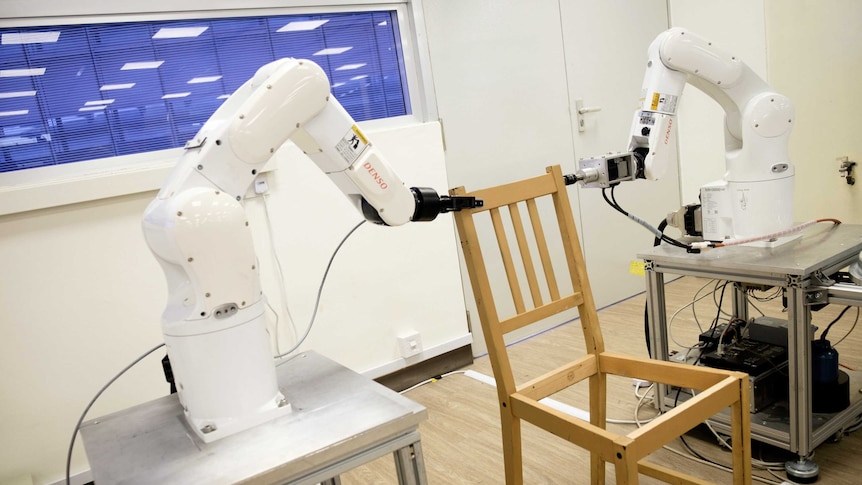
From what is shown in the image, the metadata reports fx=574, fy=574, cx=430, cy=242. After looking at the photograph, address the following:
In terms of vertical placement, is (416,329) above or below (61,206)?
below

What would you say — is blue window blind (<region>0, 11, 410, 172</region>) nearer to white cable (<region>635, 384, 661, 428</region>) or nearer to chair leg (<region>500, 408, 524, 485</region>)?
chair leg (<region>500, 408, 524, 485</region>)

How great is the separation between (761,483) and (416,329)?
158cm

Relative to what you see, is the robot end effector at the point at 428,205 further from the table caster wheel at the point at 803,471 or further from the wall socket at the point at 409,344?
the wall socket at the point at 409,344

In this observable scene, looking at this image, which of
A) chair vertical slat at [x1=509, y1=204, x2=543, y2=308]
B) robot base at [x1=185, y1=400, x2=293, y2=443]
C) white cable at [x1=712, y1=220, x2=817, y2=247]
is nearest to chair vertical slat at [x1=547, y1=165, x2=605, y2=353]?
chair vertical slat at [x1=509, y1=204, x2=543, y2=308]

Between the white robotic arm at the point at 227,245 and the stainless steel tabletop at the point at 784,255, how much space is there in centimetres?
127

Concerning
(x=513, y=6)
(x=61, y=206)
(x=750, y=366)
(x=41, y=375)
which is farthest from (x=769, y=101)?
(x=41, y=375)

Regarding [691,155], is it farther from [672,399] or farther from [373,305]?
[373,305]

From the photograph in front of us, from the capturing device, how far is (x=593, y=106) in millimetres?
3525

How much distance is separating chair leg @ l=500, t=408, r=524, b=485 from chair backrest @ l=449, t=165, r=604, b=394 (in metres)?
0.08

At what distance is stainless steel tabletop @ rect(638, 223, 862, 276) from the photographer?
170 centimetres

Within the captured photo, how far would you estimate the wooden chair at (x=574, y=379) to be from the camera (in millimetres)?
1274

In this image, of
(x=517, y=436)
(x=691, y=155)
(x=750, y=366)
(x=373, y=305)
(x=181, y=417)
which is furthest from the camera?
(x=691, y=155)

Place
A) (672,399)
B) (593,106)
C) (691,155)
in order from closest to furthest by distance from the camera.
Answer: (672,399) < (593,106) < (691,155)

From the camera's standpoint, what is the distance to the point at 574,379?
5.30 ft
